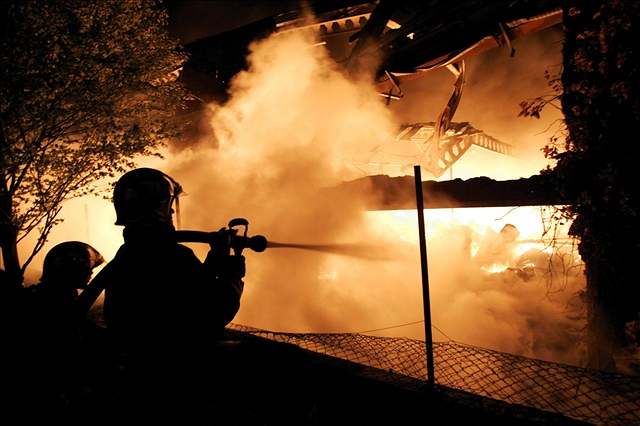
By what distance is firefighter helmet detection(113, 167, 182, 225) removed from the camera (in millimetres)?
2572

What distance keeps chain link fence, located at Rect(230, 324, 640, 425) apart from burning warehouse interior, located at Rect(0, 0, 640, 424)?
60 mm

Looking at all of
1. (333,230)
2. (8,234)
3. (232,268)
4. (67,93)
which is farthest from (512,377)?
(8,234)

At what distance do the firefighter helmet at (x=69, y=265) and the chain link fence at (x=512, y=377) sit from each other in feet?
9.54

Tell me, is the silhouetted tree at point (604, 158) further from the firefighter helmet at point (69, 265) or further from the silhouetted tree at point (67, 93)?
the silhouetted tree at point (67, 93)

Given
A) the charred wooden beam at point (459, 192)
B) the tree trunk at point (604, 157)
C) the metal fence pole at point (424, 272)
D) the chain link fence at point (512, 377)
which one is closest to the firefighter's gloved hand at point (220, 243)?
the metal fence pole at point (424, 272)

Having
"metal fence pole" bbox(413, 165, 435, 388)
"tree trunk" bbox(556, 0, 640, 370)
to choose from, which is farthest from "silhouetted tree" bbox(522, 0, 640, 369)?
"metal fence pole" bbox(413, 165, 435, 388)

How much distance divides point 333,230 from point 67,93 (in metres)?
7.08

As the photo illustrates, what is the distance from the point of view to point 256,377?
3.46 m

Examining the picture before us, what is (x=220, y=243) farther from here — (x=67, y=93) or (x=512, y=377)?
(x=67, y=93)

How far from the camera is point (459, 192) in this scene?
7516mm

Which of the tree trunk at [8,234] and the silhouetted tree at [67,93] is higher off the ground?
the silhouetted tree at [67,93]

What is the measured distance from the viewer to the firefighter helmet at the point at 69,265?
3453mm

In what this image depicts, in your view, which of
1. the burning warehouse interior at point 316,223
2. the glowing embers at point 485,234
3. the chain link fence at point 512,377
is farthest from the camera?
the glowing embers at point 485,234

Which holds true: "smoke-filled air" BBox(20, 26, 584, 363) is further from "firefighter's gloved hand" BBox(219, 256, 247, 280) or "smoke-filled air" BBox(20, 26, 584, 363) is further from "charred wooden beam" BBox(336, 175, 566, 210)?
"firefighter's gloved hand" BBox(219, 256, 247, 280)
